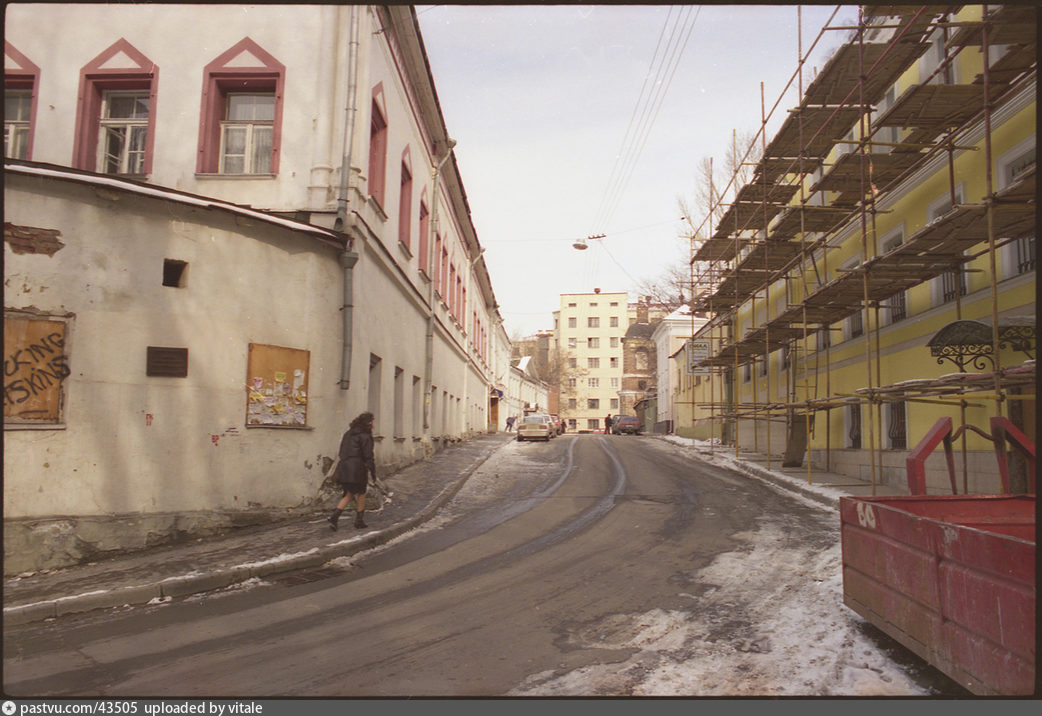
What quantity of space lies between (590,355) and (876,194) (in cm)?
7452

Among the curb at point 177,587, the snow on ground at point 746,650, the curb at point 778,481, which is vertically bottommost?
the curb at point 177,587

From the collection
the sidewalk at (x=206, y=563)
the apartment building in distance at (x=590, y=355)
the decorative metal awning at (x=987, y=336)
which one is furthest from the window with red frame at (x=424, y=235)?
the apartment building in distance at (x=590, y=355)

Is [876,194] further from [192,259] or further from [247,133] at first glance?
[192,259]

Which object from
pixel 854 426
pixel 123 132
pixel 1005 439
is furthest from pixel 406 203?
pixel 1005 439

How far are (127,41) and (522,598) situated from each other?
11.2 metres

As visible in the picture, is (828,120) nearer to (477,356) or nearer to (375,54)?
(375,54)

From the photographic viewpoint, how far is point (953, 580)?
12.4 ft

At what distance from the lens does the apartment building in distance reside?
85.8 metres

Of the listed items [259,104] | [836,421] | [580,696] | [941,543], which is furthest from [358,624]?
[836,421]

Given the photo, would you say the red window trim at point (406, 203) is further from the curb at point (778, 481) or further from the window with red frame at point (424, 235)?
the curb at point (778, 481)

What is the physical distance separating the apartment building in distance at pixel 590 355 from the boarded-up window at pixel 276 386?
7614 cm

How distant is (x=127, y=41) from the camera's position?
10961 millimetres

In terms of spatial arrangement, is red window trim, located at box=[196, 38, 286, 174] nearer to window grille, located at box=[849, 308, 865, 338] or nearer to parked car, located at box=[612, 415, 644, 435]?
window grille, located at box=[849, 308, 865, 338]

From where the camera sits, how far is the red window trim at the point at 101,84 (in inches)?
429
